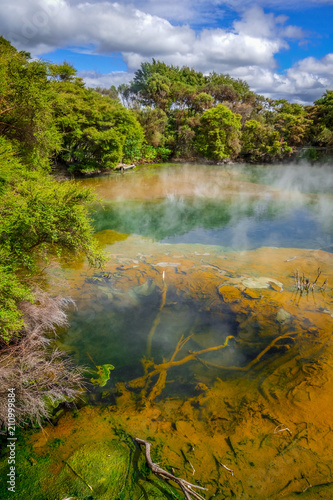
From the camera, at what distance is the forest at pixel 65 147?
7.05 m

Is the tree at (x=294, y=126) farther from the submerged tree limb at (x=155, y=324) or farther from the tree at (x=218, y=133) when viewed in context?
the submerged tree limb at (x=155, y=324)

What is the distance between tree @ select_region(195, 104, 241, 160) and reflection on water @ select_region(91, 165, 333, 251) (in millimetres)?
6368

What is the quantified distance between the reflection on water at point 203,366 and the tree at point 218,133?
2544 cm

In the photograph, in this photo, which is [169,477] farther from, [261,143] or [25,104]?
[261,143]

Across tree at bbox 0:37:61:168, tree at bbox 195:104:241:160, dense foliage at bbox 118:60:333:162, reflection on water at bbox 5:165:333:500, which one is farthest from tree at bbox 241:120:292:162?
tree at bbox 0:37:61:168

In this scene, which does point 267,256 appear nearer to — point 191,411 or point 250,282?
point 250,282

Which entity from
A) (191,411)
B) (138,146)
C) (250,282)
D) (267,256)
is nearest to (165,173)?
(138,146)

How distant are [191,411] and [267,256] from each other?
9905 millimetres

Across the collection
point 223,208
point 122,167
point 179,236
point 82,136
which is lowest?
point 179,236

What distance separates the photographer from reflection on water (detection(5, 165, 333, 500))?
18.0 ft

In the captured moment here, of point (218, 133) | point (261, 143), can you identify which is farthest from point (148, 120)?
point (261, 143)

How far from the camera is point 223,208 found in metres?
23.6

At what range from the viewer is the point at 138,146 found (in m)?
37.3

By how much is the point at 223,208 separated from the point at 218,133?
20396mm
